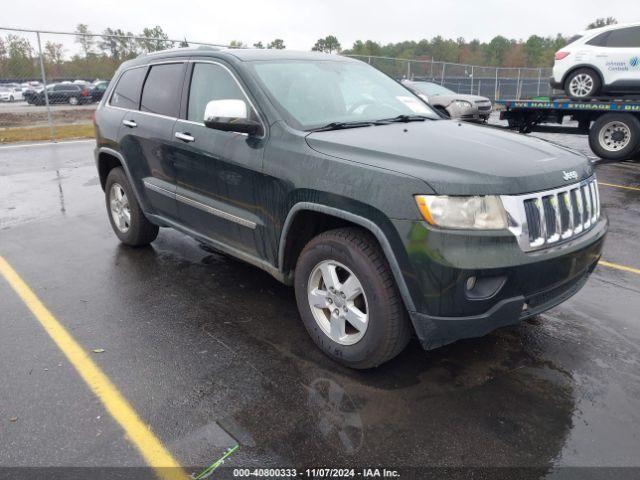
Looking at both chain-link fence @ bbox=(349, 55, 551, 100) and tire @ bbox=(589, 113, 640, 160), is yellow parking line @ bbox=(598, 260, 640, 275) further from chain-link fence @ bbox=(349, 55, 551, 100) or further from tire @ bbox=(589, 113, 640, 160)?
chain-link fence @ bbox=(349, 55, 551, 100)

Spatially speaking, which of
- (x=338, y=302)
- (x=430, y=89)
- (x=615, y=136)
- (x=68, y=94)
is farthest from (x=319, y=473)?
(x=68, y=94)

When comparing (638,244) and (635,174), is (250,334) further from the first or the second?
(635,174)

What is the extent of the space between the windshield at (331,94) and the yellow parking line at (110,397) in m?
1.97

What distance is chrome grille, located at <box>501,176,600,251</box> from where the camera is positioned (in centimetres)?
261

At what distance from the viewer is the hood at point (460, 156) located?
8.59 feet

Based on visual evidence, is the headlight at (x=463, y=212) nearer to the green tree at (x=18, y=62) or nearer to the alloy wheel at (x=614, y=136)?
the alloy wheel at (x=614, y=136)

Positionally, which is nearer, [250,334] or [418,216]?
[418,216]

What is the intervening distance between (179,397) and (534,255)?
2.08 metres

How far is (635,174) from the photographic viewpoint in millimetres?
9391

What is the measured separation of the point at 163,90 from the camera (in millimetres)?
4496

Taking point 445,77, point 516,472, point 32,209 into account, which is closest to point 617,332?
point 516,472

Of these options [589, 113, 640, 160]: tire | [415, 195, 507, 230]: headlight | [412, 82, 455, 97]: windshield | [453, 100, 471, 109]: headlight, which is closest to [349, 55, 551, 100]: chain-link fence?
[412, 82, 455, 97]: windshield

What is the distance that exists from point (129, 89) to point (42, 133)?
43.1ft

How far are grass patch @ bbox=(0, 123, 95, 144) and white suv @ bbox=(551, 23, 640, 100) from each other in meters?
12.9
